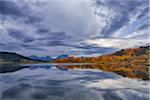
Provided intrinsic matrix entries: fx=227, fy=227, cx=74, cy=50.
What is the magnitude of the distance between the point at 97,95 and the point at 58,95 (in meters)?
2.55

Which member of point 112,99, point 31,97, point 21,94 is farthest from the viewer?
point 21,94

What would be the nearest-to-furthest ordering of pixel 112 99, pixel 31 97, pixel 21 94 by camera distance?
1. pixel 112 99
2. pixel 31 97
3. pixel 21 94

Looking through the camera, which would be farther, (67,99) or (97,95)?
(97,95)

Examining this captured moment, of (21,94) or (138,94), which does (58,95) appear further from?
(138,94)

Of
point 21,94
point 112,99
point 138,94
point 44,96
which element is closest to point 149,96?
point 138,94

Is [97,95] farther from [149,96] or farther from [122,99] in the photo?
[149,96]

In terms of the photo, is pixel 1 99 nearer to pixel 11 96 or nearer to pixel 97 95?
pixel 11 96

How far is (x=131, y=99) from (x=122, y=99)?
21.5 inches

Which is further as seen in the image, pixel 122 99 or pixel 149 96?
pixel 149 96

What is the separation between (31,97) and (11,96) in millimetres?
1309

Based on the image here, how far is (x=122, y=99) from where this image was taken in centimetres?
1337

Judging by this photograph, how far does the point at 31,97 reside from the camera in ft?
47.0

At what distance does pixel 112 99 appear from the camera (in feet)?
43.8

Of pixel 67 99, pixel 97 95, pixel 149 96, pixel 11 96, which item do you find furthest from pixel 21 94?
pixel 149 96
